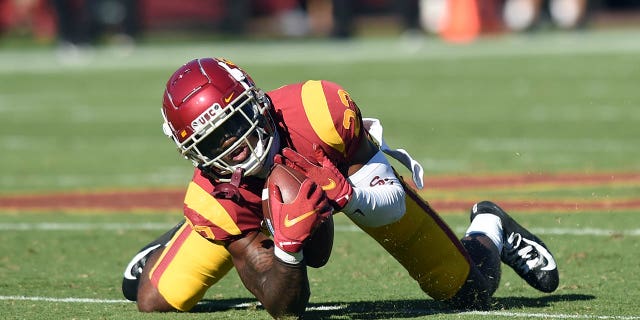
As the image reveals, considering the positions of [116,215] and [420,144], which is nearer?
[116,215]

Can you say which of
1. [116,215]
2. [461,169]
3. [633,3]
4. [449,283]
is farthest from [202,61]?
[633,3]

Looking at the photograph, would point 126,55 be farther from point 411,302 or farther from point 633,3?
point 411,302

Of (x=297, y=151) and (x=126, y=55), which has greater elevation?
(x=297, y=151)

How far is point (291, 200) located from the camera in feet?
13.8

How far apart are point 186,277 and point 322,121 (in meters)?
0.91

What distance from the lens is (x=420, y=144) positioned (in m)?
11.4

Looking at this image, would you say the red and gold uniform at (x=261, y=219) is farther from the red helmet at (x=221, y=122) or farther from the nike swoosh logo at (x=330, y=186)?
the nike swoosh logo at (x=330, y=186)

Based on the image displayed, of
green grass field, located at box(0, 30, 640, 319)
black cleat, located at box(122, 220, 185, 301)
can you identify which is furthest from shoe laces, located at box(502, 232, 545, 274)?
black cleat, located at box(122, 220, 185, 301)

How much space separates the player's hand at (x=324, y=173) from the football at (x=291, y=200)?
0.05 meters

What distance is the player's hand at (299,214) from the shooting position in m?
4.15

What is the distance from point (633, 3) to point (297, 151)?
2255cm

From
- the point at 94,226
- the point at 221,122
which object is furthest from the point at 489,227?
the point at 94,226

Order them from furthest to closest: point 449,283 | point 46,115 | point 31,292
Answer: point 46,115 < point 31,292 < point 449,283

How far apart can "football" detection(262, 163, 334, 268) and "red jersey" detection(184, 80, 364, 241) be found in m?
0.16
